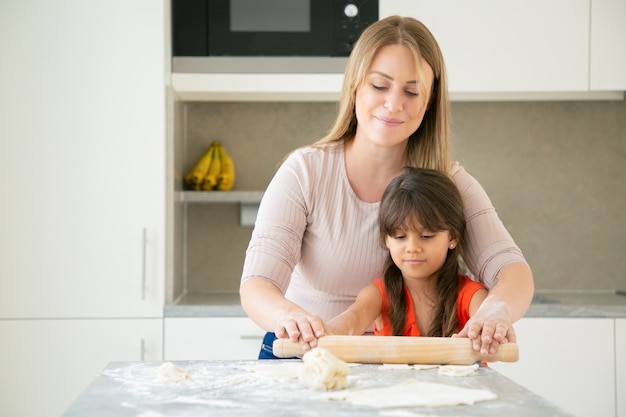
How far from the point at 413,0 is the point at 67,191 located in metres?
1.27

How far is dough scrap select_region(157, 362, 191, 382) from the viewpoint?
3.83 ft

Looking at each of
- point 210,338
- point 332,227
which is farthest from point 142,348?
point 332,227

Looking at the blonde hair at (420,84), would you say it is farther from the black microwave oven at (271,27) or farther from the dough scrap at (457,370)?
the black microwave oven at (271,27)

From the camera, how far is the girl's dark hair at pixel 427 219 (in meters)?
1.63

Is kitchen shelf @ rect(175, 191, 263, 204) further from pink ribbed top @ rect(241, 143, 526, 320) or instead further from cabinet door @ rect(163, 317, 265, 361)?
pink ribbed top @ rect(241, 143, 526, 320)

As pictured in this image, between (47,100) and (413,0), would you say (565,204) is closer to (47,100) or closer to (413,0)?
(413,0)

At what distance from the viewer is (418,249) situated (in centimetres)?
164

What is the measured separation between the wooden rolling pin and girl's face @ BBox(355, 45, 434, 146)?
1.64ft

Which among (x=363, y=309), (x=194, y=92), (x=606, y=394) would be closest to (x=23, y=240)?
(x=194, y=92)

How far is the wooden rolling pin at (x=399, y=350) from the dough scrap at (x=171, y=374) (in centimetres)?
18

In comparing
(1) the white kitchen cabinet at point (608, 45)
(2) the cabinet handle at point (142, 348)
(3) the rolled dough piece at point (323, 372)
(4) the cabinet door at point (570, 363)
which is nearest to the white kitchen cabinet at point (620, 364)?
(4) the cabinet door at point (570, 363)

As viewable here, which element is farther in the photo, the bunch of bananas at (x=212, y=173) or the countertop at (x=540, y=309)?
the bunch of bananas at (x=212, y=173)

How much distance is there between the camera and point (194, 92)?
278 centimetres

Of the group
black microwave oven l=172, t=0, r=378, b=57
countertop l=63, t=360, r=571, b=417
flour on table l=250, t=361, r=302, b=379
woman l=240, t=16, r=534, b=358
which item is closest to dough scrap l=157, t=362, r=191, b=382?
countertop l=63, t=360, r=571, b=417
